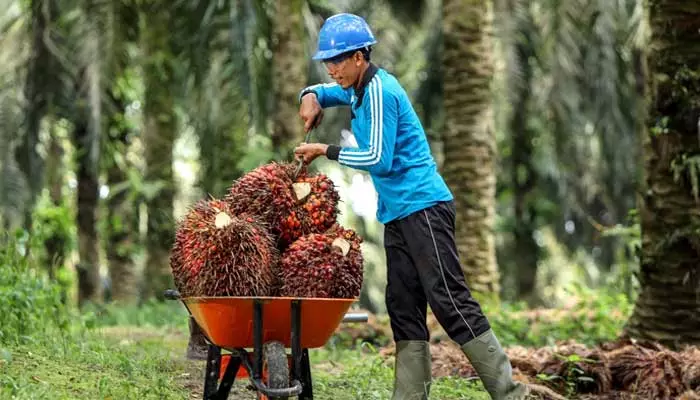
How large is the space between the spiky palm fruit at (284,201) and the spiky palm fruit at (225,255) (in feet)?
0.31

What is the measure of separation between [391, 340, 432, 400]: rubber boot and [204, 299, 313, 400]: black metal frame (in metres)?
0.68

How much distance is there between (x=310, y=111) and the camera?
5.96 metres

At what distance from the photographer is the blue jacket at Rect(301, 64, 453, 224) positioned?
5.56 m

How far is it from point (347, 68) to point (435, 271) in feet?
3.65

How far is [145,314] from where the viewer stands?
12578 mm

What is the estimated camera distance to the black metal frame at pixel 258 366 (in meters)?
5.09

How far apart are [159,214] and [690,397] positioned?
11168 mm

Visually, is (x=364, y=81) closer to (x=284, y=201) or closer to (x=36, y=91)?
(x=284, y=201)

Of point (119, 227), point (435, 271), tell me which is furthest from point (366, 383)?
point (119, 227)

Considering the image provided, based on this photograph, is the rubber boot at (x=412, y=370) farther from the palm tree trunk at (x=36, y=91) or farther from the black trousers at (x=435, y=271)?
the palm tree trunk at (x=36, y=91)

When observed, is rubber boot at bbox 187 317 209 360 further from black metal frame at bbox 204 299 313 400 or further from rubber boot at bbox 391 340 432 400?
Result: rubber boot at bbox 391 340 432 400

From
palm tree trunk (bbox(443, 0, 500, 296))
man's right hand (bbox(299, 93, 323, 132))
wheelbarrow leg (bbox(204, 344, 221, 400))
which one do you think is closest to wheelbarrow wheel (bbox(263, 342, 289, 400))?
wheelbarrow leg (bbox(204, 344, 221, 400))

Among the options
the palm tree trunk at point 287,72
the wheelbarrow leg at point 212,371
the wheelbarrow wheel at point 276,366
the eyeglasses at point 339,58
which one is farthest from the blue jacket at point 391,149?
the palm tree trunk at point 287,72

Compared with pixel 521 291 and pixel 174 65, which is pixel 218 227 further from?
pixel 521 291
